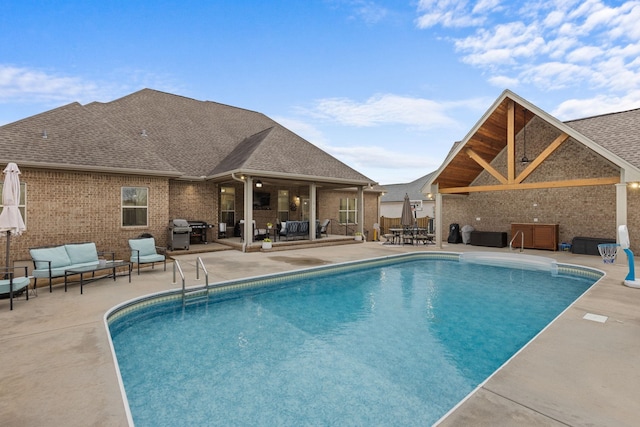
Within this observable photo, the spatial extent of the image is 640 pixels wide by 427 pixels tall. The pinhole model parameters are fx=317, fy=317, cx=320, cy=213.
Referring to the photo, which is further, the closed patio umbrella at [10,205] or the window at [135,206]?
the window at [135,206]

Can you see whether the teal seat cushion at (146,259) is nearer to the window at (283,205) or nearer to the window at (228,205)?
the window at (228,205)

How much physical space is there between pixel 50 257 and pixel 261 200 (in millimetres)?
10428

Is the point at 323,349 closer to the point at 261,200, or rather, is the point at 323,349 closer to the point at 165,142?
the point at 261,200

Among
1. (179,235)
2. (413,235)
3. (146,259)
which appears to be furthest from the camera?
(413,235)

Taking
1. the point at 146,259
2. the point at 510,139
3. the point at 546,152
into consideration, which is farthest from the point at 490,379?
the point at 510,139

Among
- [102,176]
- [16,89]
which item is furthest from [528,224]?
[16,89]

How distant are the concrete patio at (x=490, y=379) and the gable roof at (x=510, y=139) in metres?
6.24

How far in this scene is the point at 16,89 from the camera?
16.3 metres

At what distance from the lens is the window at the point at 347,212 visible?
64.2 ft

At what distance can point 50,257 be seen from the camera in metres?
7.05

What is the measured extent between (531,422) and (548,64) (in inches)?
665

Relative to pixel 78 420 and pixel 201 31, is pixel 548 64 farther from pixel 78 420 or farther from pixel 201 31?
pixel 78 420

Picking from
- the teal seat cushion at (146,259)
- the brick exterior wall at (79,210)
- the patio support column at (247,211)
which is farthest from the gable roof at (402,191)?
the teal seat cushion at (146,259)

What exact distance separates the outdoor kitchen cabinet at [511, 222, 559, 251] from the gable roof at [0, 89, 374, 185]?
7.42 meters
